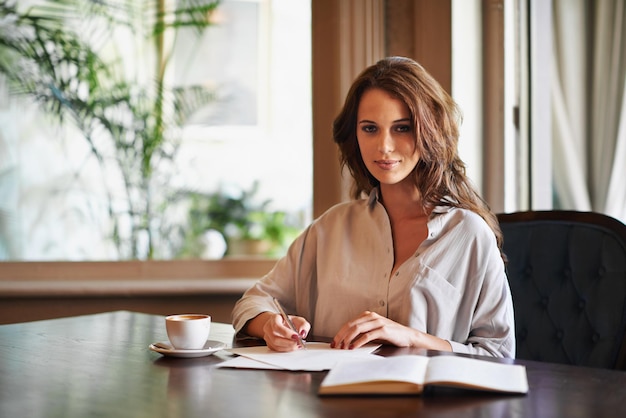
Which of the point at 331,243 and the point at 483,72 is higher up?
the point at 483,72

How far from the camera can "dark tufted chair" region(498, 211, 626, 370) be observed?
175 cm

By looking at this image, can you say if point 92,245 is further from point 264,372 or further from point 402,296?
point 264,372

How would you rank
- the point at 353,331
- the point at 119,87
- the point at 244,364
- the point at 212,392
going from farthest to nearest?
the point at 119,87
the point at 353,331
the point at 244,364
the point at 212,392

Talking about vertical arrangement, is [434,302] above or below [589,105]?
below

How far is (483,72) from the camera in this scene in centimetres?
275

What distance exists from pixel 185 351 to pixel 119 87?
2016 millimetres

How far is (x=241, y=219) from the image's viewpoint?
3.25 metres

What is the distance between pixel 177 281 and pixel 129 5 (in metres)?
1.22

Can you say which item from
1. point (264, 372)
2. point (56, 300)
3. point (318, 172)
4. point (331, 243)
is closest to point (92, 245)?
point (56, 300)

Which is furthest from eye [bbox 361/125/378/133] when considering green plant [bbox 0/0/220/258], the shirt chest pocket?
green plant [bbox 0/0/220/258]

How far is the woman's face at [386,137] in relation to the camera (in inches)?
70.3

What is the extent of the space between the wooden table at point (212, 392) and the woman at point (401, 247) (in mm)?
259

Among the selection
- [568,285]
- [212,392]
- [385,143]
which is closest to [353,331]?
[212,392]

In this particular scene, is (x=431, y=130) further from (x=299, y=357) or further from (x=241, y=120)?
(x=241, y=120)
